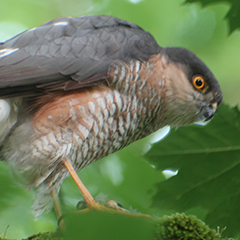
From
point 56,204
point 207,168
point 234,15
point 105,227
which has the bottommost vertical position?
point 56,204

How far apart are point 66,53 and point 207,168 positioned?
4.12 ft

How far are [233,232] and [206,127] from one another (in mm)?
678

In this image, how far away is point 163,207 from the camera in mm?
2123

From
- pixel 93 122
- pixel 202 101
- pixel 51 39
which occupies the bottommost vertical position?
pixel 93 122

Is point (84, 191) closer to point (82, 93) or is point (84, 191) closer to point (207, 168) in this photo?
point (82, 93)

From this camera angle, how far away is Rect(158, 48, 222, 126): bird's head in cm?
265

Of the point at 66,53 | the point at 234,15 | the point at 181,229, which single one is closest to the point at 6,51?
the point at 66,53

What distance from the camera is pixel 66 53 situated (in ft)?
7.82

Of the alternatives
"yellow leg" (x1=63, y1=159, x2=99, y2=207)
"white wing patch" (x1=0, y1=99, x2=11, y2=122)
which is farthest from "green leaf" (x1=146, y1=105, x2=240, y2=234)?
"white wing patch" (x1=0, y1=99, x2=11, y2=122)

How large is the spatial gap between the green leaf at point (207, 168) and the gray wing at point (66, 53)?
706 millimetres

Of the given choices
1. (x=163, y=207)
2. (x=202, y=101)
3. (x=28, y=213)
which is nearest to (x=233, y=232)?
(x=163, y=207)

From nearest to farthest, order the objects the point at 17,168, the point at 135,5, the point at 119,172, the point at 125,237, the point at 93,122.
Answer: the point at 125,237 → the point at 119,172 → the point at 93,122 → the point at 17,168 → the point at 135,5

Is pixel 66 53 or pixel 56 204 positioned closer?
pixel 66 53

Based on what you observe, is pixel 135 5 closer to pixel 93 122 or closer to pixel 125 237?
pixel 93 122
